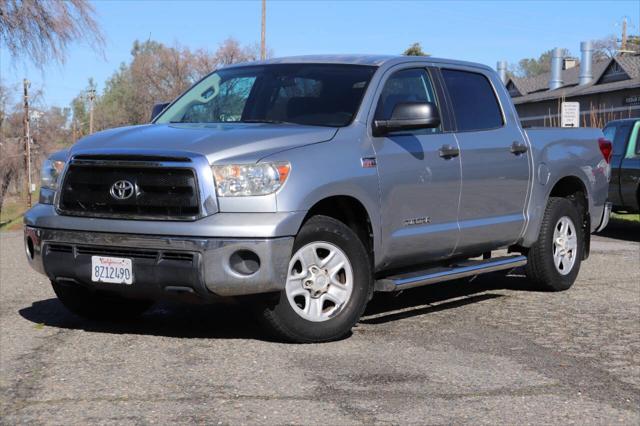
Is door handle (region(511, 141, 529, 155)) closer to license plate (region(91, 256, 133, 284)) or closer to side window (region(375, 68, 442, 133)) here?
side window (region(375, 68, 442, 133))

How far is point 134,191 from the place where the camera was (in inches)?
245

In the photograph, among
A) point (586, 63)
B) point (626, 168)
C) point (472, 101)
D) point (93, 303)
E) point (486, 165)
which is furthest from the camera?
point (586, 63)

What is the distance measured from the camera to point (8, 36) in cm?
1883

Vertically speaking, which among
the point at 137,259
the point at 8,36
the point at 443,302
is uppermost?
the point at 8,36

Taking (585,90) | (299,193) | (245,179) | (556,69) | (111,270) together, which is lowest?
(111,270)

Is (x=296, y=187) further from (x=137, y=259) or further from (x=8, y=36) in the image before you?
(x=8, y=36)

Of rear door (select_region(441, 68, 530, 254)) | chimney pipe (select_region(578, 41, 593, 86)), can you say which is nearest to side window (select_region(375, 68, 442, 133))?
rear door (select_region(441, 68, 530, 254))

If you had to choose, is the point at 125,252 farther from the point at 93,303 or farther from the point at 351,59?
the point at 351,59

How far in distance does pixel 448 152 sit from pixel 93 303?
9.29 ft

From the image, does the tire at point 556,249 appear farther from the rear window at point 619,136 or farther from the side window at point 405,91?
the rear window at point 619,136

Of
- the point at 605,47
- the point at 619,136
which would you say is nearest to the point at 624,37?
the point at 605,47

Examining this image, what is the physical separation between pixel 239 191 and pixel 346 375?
1301mm

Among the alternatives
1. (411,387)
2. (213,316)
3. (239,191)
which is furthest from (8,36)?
(411,387)

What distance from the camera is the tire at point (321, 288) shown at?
20.6 feet
